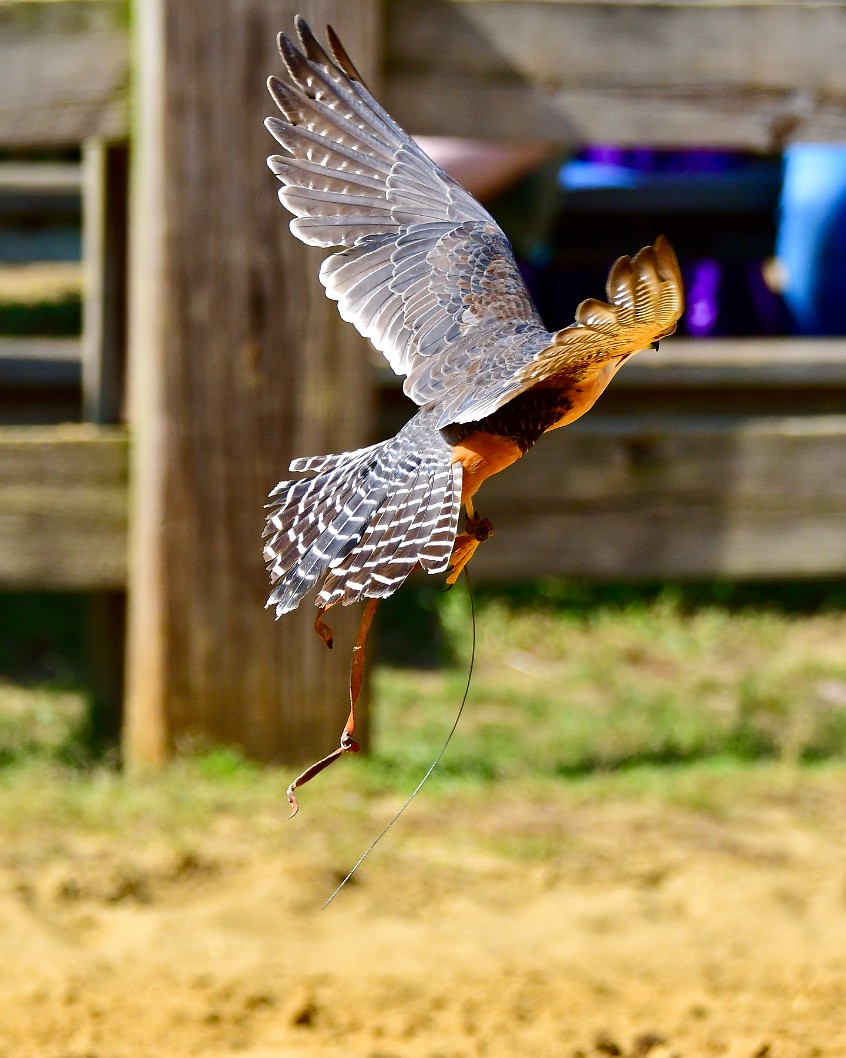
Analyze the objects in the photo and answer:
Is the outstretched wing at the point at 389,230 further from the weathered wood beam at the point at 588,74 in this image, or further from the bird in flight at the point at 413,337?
the weathered wood beam at the point at 588,74

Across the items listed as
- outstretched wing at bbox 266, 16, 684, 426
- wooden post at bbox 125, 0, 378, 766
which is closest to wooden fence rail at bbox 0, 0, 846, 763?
wooden post at bbox 125, 0, 378, 766

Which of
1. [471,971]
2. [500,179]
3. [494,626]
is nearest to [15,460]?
[471,971]

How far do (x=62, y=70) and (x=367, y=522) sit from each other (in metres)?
2.62

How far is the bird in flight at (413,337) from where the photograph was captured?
1.71 metres

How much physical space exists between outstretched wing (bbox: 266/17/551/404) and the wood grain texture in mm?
1916

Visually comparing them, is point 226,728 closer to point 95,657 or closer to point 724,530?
point 95,657

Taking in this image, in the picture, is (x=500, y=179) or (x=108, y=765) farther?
(x=500, y=179)

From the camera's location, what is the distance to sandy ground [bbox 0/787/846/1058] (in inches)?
120

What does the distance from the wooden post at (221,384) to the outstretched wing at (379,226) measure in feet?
5.10

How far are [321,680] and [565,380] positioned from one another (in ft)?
8.29

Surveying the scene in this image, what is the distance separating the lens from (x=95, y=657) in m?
4.58

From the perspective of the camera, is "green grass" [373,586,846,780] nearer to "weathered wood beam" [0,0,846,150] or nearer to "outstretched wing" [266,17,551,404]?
"weathered wood beam" [0,0,846,150]

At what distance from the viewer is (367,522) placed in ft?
6.13

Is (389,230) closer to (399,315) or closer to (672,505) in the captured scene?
(399,315)
